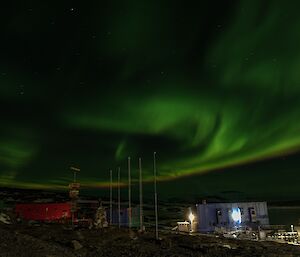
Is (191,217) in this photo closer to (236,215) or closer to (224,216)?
(224,216)

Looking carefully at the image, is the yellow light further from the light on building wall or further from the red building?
the red building

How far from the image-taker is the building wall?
96625mm

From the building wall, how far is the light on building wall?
524 mm

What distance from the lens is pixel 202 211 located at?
97.8m

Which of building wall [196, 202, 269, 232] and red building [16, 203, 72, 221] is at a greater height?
red building [16, 203, 72, 221]

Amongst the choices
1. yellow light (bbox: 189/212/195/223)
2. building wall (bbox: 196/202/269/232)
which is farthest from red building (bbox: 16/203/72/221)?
building wall (bbox: 196/202/269/232)

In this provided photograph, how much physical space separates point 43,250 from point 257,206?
266 ft

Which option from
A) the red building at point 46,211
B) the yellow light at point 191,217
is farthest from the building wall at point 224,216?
the red building at point 46,211

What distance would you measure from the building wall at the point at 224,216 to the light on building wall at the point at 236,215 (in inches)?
20.6

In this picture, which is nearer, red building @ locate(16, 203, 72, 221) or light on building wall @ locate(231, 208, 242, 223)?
light on building wall @ locate(231, 208, 242, 223)

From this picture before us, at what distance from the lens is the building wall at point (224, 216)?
9662cm

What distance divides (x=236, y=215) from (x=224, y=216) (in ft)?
10.8

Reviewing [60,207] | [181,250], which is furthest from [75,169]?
[181,250]

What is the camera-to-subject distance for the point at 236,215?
97062 millimetres
